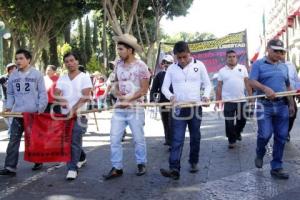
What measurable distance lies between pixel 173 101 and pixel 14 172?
2334 millimetres

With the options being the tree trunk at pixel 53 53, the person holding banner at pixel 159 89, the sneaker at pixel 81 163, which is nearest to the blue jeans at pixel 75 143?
the sneaker at pixel 81 163

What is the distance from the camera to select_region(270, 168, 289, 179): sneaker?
6.53 metres

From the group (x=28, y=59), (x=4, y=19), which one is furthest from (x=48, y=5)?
(x=28, y=59)

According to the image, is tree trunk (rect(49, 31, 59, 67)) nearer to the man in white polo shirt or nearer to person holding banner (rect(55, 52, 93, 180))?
the man in white polo shirt

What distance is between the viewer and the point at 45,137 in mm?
6957

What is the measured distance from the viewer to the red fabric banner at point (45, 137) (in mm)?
6902

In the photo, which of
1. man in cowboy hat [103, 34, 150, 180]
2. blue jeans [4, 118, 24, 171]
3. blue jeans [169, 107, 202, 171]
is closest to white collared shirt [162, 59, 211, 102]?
blue jeans [169, 107, 202, 171]

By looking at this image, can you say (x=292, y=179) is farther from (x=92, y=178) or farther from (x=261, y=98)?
(x=92, y=178)

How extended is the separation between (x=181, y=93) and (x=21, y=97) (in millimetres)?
2067

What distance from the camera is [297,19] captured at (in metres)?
52.0

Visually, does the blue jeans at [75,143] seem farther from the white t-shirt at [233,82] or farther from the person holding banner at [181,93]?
the white t-shirt at [233,82]

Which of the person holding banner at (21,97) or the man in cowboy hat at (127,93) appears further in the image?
the person holding banner at (21,97)

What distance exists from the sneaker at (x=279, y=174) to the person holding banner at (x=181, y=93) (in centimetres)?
107

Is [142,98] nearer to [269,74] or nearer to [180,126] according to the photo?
[180,126]
